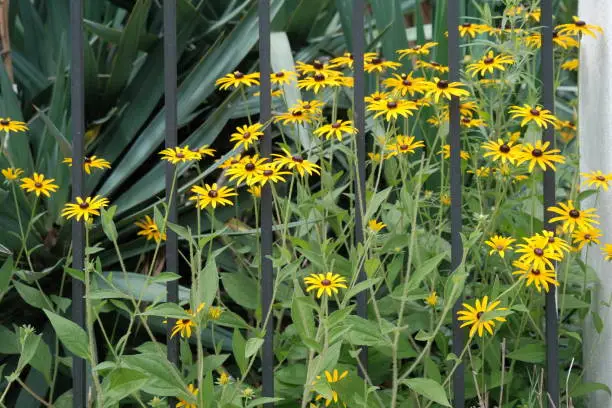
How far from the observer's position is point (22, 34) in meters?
3.05

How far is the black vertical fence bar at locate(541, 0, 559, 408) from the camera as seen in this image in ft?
5.82

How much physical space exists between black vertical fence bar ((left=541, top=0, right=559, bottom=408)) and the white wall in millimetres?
136

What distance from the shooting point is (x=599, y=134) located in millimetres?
1917

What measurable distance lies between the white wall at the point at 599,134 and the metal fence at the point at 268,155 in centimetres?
14

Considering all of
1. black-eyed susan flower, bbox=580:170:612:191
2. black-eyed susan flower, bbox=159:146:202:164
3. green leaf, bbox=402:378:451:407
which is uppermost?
black-eyed susan flower, bbox=159:146:202:164

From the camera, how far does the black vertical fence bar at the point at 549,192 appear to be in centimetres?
177

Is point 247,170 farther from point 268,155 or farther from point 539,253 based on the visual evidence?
point 539,253

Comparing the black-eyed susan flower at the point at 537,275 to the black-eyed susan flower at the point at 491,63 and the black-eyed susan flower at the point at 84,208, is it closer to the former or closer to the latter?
the black-eyed susan flower at the point at 491,63

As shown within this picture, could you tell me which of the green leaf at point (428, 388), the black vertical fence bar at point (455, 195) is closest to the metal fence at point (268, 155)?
the black vertical fence bar at point (455, 195)

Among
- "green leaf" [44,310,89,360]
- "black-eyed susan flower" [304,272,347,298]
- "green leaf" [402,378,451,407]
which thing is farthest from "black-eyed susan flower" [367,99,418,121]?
"green leaf" [44,310,89,360]

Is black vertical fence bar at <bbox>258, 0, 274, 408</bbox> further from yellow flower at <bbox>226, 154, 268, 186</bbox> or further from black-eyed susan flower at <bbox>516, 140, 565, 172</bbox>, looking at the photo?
black-eyed susan flower at <bbox>516, 140, 565, 172</bbox>

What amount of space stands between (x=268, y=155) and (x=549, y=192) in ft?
1.58

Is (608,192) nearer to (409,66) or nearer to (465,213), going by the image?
(465,213)

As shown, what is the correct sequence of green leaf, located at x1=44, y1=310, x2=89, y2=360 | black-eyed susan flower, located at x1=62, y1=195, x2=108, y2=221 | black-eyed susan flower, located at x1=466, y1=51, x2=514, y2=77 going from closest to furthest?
green leaf, located at x1=44, y1=310, x2=89, y2=360 → black-eyed susan flower, located at x1=62, y1=195, x2=108, y2=221 → black-eyed susan flower, located at x1=466, y1=51, x2=514, y2=77
